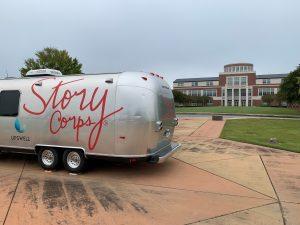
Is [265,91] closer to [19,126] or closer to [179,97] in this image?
[179,97]

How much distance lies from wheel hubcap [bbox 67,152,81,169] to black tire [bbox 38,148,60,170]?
336 millimetres

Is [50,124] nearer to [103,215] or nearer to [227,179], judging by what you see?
[103,215]

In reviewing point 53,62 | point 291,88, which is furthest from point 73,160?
point 291,88

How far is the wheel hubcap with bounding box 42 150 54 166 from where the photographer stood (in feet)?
28.9

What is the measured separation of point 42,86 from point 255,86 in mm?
124558

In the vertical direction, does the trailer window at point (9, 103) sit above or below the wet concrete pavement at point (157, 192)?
above

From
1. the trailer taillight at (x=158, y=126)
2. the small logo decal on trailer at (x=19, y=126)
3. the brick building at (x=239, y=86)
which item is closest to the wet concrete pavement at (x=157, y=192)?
the small logo decal on trailer at (x=19, y=126)

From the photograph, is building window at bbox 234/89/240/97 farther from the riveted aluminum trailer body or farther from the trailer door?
the trailer door

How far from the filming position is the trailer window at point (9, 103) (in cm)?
919

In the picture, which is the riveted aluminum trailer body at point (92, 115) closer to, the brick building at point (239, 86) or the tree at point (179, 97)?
the tree at point (179, 97)

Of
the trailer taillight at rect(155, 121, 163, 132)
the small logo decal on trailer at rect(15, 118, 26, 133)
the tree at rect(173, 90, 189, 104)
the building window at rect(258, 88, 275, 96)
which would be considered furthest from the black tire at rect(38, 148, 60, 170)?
the building window at rect(258, 88, 275, 96)

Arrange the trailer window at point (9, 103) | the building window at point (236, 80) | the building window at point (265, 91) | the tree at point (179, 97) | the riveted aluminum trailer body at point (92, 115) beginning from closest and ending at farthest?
the riveted aluminum trailer body at point (92, 115)
the trailer window at point (9, 103)
the tree at point (179, 97)
the building window at point (265, 91)
the building window at point (236, 80)

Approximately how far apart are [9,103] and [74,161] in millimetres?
2425

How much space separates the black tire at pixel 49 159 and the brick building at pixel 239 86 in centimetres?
12233
